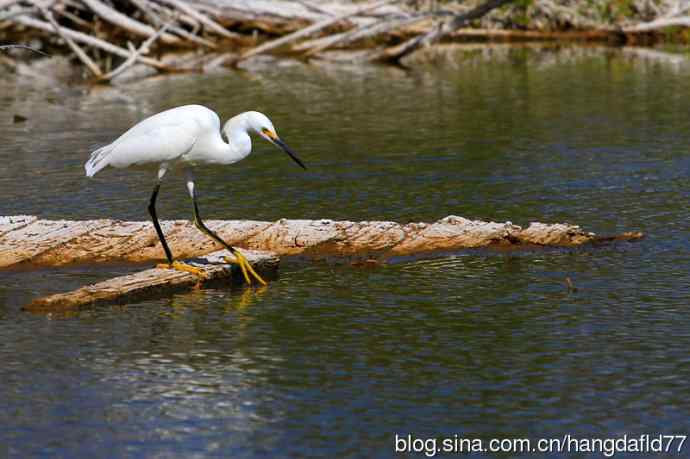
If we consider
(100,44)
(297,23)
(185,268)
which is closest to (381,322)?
(185,268)

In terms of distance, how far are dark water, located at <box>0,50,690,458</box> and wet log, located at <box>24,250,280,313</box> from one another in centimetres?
16

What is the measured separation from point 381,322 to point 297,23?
2690 cm

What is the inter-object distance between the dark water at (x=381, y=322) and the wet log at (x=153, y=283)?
16 cm

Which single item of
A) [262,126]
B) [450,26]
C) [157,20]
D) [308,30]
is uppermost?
[157,20]

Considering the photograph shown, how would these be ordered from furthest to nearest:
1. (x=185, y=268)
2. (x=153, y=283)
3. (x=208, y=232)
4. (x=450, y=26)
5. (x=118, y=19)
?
(x=118, y=19), (x=450, y=26), (x=208, y=232), (x=185, y=268), (x=153, y=283)

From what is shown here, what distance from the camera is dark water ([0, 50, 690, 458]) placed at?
778 cm

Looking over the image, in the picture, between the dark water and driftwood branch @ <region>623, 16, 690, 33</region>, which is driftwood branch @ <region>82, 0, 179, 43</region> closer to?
the dark water

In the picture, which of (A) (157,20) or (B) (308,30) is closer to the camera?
(B) (308,30)

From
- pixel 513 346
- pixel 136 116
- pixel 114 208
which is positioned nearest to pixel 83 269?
pixel 114 208

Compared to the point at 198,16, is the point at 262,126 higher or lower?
lower

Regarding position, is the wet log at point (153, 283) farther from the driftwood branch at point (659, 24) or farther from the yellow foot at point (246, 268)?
the driftwood branch at point (659, 24)

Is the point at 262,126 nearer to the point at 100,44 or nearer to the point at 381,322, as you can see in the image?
the point at 381,322

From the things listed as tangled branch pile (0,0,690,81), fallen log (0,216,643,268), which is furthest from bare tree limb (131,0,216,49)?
fallen log (0,216,643,268)

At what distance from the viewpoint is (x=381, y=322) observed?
10.0 m
